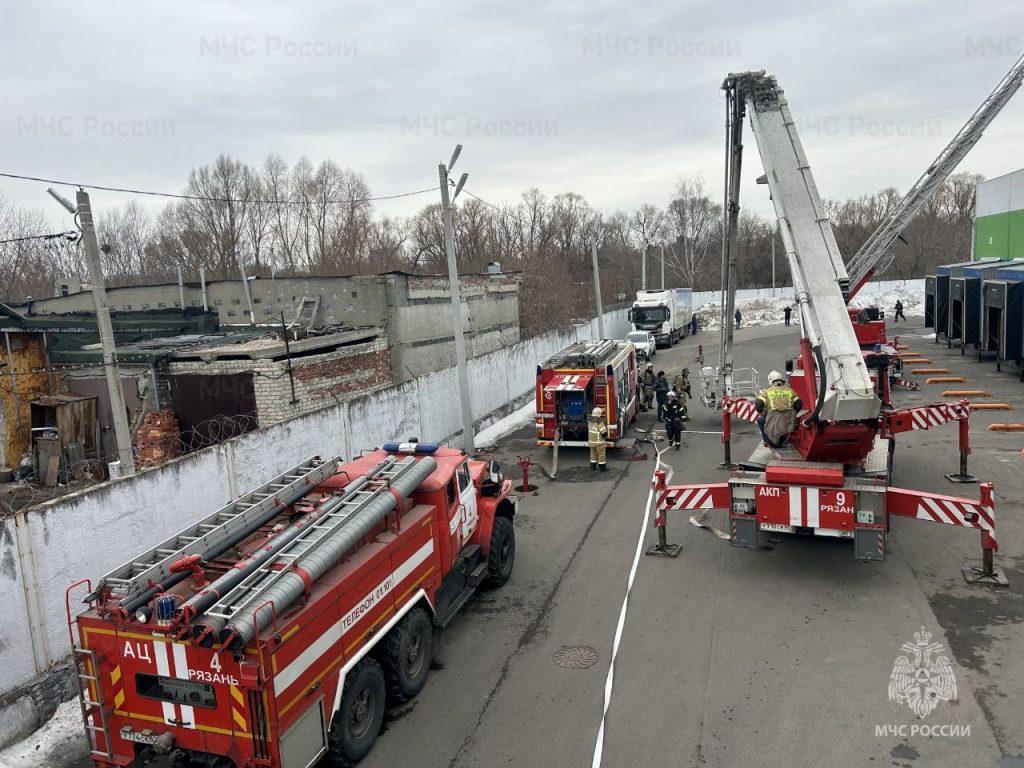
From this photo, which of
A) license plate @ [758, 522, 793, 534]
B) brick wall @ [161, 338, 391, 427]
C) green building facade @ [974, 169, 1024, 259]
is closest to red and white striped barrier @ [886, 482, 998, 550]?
license plate @ [758, 522, 793, 534]

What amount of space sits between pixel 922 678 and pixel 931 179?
20.0 metres

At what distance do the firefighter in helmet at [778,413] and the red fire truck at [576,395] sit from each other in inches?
240

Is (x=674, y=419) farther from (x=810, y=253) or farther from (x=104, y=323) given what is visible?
(x=104, y=323)

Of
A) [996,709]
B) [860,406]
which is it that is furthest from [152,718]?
[860,406]

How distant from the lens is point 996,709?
6660 millimetres

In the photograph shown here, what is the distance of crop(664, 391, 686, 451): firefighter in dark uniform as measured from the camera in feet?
56.3

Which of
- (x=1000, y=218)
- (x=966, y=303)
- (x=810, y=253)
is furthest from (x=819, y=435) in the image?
(x=1000, y=218)

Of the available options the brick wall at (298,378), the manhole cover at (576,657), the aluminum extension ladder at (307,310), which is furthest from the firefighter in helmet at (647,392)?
the manhole cover at (576,657)

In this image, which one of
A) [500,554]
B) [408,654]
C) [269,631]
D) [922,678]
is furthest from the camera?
[500,554]

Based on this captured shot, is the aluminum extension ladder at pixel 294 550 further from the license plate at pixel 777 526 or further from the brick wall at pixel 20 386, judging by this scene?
the brick wall at pixel 20 386

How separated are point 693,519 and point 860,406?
406 cm

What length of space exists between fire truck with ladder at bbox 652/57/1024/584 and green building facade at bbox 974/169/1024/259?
94.2ft

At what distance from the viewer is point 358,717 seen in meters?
6.67

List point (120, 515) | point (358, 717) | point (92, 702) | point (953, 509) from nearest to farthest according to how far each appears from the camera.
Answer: point (92, 702)
point (358, 717)
point (120, 515)
point (953, 509)
